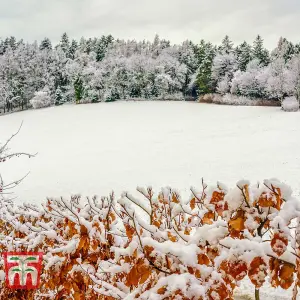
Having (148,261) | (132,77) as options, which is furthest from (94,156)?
(132,77)

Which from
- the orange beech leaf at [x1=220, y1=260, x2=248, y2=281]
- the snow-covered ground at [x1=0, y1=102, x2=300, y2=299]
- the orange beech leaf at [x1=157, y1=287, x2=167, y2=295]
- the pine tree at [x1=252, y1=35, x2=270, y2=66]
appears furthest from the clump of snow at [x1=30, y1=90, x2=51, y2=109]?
the orange beech leaf at [x1=220, y1=260, x2=248, y2=281]

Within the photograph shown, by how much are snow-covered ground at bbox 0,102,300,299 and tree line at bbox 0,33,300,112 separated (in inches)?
337

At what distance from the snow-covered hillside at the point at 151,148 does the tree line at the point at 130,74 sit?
27.9ft

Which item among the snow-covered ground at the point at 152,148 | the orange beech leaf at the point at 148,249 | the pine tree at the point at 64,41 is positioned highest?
the pine tree at the point at 64,41

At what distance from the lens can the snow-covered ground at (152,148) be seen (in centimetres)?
1859

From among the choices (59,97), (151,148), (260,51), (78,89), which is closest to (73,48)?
(59,97)

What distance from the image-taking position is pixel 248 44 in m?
53.8

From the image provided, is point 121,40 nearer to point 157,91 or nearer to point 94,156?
point 157,91

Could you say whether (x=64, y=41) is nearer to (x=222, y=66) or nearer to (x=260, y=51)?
(x=222, y=66)

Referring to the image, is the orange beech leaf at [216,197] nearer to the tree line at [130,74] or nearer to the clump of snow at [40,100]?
the tree line at [130,74]

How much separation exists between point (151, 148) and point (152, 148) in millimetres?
80

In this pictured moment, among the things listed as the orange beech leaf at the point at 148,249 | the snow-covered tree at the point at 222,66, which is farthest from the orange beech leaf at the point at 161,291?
the snow-covered tree at the point at 222,66

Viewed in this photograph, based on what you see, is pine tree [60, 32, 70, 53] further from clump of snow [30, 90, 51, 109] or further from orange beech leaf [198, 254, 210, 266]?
orange beech leaf [198, 254, 210, 266]

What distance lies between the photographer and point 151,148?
2716 centimetres
